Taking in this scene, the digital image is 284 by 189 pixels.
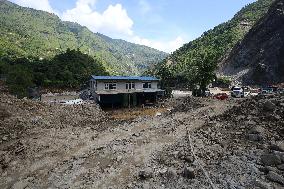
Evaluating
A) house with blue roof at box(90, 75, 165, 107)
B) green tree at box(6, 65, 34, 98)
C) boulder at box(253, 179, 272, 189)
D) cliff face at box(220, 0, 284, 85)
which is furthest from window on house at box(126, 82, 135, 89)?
cliff face at box(220, 0, 284, 85)

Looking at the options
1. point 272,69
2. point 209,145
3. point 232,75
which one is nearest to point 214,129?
point 209,145

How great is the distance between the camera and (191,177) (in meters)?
20.5

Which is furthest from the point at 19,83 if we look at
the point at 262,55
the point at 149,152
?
the point at 262,55

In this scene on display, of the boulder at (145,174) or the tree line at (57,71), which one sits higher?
the tree line at (57,71)

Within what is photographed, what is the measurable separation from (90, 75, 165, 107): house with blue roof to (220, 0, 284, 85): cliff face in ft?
160

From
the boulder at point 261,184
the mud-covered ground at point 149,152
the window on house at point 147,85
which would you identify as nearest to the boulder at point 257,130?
the mud-covered ground at point 149,152

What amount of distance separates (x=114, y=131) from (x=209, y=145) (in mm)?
14896

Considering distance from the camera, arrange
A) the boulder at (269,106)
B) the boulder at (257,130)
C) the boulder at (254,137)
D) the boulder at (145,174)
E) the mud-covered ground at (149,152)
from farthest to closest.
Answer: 1. the boulder at (269,106)
2. the boulder at (257,130)
3. the boulder at (254,137)
4. the boulder at (145,174)
5. the mud-covered ground at (149,152)

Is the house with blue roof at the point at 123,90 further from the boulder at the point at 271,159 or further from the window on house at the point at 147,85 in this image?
the boulder at the point at 271,159

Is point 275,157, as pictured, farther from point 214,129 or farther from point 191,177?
point 214,129

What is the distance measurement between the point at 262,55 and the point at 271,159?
92455 millimetres

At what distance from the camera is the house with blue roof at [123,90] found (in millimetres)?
55875

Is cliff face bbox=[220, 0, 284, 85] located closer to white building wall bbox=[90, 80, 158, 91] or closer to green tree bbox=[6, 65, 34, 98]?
white building wall bbox=[90, 80, 158, 91]

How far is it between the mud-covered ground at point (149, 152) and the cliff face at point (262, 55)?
6503 centimetres
